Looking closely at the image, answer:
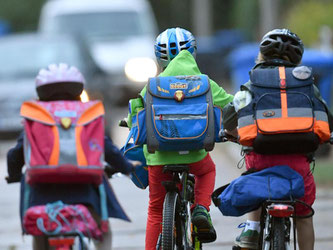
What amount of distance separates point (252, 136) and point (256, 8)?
34.7 m

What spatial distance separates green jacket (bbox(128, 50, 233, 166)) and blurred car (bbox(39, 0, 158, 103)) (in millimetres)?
13781

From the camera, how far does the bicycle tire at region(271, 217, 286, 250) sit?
222 inches

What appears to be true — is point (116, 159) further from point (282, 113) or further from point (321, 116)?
point (321, 116)

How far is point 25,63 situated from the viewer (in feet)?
53.6

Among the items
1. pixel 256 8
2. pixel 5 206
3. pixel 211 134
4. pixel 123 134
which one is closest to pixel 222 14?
pixel 256 8

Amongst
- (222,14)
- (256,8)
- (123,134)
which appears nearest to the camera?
(123,134)

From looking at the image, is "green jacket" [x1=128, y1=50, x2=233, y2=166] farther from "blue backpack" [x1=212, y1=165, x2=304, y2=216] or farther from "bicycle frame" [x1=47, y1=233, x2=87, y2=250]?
"bicycle frame" [x1=47, y1=233, x2=87, y2=250]

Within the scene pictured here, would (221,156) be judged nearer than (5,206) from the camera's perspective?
No

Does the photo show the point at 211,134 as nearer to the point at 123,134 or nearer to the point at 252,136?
the point at 252,136

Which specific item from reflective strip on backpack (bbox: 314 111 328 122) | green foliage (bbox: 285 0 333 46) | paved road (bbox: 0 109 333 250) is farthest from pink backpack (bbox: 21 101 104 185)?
green foliage (bbox: 285 0 333 46)

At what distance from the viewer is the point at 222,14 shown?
175ft

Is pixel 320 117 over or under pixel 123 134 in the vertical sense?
over

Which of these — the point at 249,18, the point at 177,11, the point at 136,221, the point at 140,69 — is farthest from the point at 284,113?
the point at 177,11

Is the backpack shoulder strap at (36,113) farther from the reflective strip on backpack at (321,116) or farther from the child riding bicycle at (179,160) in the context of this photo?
the reflective strip on backpack at (321,116)
